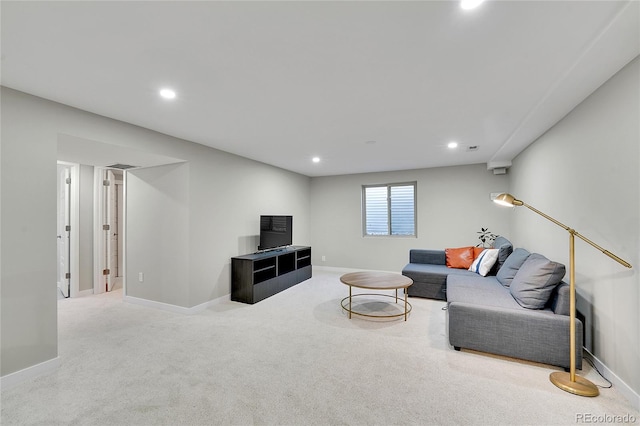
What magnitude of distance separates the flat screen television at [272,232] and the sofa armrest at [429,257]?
7.81ft

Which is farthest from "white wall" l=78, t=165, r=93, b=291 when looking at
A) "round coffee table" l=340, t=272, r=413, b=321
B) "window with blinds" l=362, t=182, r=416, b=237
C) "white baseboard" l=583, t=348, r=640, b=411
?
"white baseboard" l=583, t=348, r=640, b=411

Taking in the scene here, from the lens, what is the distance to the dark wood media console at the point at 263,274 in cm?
421

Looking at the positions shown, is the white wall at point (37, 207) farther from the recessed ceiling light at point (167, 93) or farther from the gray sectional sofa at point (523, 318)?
the gray sectional sofa at point (523, 318)

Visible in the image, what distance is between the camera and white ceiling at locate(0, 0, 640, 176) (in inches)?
57.2

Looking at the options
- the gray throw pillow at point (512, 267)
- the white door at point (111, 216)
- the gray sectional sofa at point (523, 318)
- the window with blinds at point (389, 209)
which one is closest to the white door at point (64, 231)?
the white door at point (111, 216)

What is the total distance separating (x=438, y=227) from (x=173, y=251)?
484 cm

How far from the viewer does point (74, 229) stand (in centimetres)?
463

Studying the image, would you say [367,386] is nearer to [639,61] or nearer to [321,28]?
[321,28]

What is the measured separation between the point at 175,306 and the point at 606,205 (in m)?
4.74

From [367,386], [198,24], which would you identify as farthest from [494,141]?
[198,24]

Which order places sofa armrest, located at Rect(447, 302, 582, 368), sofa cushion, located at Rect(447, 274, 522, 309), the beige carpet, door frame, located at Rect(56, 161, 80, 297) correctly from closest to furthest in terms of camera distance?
1. the beige carpet
2. sofa armrest, located at Rect(447, 302, 582, 368)
3. sofa cushion, located at Rect(447, 274, 522, 309)
4. door frame, located at Rect(56, 161, 80, 297)

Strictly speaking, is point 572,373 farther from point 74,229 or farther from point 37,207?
point 74,229

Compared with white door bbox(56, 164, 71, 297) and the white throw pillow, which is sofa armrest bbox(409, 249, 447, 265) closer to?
the white throw pillow

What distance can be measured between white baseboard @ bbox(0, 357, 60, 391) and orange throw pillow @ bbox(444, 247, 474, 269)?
16.6 ft
